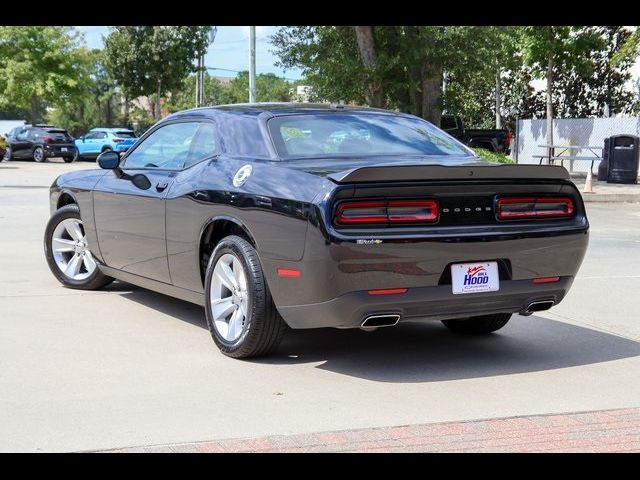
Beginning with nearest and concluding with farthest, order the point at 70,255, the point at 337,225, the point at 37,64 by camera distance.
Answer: the point at 337,225, the point at 70,255, the point at 37,64

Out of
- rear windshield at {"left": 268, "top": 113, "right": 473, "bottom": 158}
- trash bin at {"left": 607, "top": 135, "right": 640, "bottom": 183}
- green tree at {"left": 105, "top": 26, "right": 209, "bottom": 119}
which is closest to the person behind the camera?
rear windshield at {"left": 268, "top": 113, "right": 473, "bottom": 158}

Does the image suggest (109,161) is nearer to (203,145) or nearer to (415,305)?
(203,145)

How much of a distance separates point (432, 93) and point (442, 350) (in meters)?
21.5

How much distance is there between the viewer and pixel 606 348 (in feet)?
21.5

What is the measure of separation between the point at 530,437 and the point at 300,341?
7.85 feet

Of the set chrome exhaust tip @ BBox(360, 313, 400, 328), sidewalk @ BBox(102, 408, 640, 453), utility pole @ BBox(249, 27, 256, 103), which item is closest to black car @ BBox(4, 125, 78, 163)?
utility pole @ BBox(249, 27, 256, 103)

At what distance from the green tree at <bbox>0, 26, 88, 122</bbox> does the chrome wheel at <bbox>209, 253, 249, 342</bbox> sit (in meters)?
48.3

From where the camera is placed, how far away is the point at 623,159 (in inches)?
988

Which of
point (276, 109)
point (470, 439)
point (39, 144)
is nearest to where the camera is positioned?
point (470, 439)

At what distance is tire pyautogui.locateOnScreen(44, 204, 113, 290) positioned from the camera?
8273 mm

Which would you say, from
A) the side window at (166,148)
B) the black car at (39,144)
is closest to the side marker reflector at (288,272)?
the side window at (166,148)

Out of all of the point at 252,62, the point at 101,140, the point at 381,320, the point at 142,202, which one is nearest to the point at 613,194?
the point at 252,62

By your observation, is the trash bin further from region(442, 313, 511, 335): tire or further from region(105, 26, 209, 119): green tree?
region(105, 26, 209, 119): green tree
